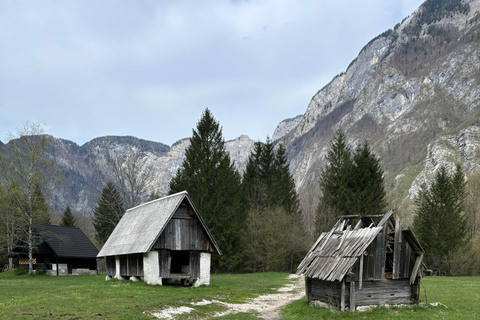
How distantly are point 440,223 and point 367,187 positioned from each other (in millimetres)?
9580

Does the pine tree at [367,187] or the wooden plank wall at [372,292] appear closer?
the wooden plank wall at [372,292]

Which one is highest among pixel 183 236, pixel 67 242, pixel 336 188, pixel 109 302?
pixel 336 188

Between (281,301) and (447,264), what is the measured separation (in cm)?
3355

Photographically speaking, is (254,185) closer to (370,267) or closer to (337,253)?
(337,253)

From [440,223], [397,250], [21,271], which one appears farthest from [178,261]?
[440,223]

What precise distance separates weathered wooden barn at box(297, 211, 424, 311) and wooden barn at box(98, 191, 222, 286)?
10.3m

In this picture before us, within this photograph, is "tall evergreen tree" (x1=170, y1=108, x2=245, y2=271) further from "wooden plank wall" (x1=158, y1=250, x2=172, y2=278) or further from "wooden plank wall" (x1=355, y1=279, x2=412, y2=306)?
"wooden plank wall" (x1=355, y1=279, x2=412, y2=306)

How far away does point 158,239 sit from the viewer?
98.7 ft

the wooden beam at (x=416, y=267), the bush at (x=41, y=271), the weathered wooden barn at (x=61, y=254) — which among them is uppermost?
the wooden beam at (x=416, y=267)

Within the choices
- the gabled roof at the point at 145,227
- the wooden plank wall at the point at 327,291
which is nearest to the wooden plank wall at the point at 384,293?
the wooden plank wall at the point at 327,291

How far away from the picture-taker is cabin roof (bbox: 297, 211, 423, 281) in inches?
809

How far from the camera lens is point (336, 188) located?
5800 centimetres

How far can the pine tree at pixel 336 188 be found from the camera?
54.2 metres

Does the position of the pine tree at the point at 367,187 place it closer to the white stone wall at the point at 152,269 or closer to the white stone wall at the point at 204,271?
the white stone wall at the point at 204,271
